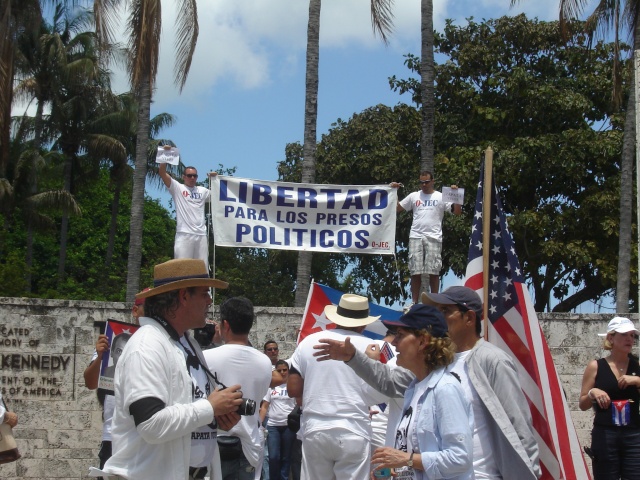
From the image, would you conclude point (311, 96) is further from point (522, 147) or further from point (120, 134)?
point (120, 134)

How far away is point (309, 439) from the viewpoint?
662cm

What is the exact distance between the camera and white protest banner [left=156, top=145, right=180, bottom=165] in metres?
11.3

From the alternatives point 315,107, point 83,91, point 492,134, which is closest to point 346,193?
point 315,107

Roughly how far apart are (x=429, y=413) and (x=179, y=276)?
125 cm

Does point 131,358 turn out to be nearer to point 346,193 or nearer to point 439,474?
point 439,474

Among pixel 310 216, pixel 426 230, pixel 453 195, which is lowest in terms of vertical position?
pixel 426 230

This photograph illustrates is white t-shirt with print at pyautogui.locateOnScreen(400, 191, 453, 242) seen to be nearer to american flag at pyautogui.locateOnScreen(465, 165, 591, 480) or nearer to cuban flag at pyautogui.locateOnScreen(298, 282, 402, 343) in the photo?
cuban flag at pyautogui.locateOnScreen(298, 282, 402, 343)

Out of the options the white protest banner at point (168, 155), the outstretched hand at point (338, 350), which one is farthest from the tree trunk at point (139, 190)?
the outstretched hand at point (338, 350)

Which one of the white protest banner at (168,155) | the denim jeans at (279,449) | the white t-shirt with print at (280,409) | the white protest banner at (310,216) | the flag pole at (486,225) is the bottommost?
the denim jeans at (279,449)

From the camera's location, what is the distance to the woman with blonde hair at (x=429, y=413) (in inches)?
156

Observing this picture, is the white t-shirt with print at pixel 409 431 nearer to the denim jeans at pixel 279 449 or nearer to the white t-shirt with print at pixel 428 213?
the denim jeans at pixel 279 449

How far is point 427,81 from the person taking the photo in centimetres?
1678

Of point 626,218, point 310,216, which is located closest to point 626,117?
point 626,218

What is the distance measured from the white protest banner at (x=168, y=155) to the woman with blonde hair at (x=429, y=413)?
7406 mm
